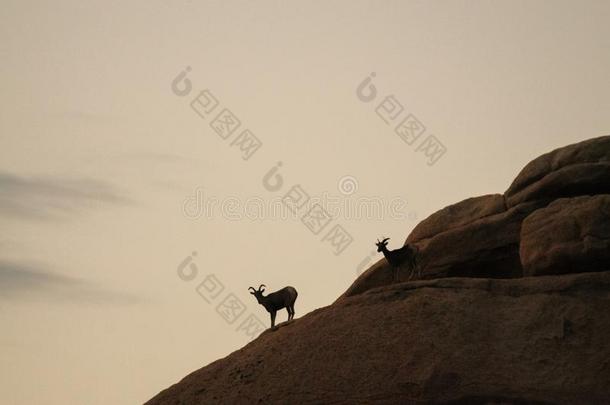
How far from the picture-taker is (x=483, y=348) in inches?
769

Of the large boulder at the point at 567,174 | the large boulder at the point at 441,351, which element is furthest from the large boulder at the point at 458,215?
the large boulder at the point at 441,351

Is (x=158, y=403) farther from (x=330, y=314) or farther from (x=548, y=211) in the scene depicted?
(x=548, y=211)

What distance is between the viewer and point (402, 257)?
26.2m

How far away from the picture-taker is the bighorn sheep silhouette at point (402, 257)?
85.3ft

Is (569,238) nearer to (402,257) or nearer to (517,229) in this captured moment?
(517,229)

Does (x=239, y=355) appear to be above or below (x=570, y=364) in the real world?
above

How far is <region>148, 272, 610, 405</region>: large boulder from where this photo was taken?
1873 centimetres

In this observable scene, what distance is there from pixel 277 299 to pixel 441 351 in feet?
23.8

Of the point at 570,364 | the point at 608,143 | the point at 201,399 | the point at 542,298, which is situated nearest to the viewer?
the point at 570,364

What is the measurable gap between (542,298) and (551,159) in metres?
6.09

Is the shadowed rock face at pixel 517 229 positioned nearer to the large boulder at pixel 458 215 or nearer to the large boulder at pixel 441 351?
the large boulder at pixel 458 215

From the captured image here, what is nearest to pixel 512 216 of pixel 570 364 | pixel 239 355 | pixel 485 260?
pixel 485 260

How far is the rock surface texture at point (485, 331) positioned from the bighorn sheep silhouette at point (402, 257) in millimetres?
1353

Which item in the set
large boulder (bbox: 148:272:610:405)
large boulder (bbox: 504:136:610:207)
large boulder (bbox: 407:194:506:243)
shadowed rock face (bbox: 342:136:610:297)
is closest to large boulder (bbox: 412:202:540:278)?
shadowed rock face (bbox: 342:136:610:297)
